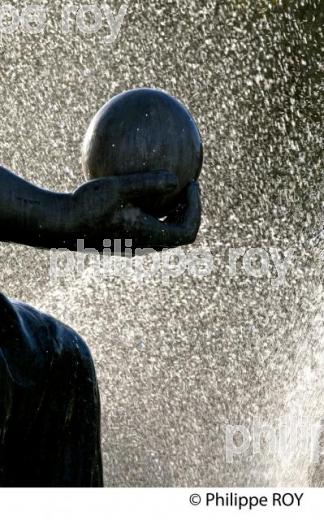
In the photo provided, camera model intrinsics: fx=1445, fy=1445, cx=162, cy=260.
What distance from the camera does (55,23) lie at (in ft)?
30.8

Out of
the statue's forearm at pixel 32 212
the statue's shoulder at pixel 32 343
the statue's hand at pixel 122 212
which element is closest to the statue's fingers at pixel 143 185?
the statue's hand at pixel 122 212

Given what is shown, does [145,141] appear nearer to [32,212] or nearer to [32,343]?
[32,212]

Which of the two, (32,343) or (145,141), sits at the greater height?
(145,141)

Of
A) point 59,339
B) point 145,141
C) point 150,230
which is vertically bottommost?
point 59,339

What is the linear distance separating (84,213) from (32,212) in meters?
0.10

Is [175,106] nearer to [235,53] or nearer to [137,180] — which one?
[137,180]

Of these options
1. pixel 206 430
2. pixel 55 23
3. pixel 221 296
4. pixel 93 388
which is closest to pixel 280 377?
pixel 206 430

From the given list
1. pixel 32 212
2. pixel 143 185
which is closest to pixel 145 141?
pixel 143 185

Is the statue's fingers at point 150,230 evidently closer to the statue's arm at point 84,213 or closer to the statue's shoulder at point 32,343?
the statue's arm at point 84,213

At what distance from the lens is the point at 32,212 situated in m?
2.77

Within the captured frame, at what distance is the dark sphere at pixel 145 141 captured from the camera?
287 cm

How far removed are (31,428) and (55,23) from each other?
6.73 metres

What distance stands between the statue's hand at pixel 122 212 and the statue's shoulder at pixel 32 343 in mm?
249

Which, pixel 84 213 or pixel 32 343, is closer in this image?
pixel 84 213
